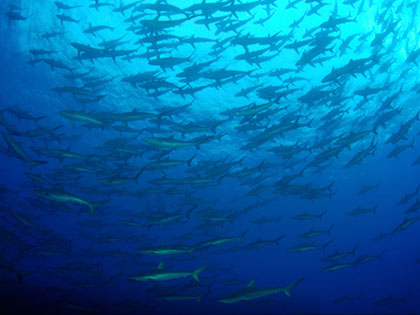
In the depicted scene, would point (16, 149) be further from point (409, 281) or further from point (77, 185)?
point (409, 281)

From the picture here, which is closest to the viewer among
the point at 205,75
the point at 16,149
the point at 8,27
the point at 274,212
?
the point at 16,149

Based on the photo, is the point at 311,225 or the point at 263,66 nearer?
the point at 263,66

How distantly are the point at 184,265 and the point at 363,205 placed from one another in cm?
2708

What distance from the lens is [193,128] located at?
31.1ft

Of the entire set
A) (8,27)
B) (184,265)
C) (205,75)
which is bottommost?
(205,75)

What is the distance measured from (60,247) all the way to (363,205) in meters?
39.9

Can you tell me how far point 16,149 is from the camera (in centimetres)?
854

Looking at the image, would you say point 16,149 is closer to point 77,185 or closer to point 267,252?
point 77,185

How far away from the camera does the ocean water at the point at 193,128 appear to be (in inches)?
405

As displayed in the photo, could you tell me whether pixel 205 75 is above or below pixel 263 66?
below

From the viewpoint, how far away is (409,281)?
4419cm

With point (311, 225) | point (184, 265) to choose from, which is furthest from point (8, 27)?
point (311, 225)

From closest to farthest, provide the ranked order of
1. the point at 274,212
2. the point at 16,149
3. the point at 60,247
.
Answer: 1. the point at 16,149
2. the point at 60,247
3. the point at 274,212

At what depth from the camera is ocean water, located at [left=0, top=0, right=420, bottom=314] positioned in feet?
33.8
